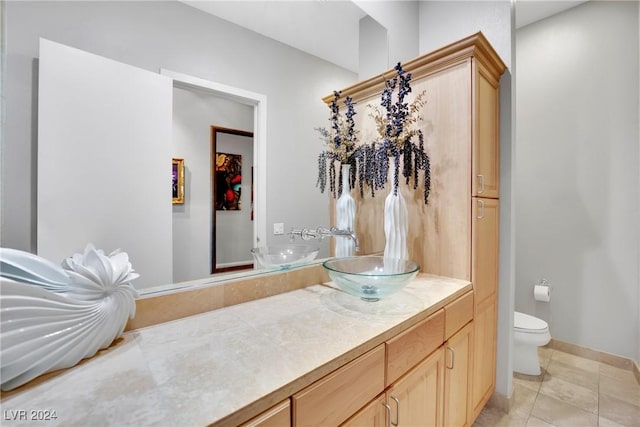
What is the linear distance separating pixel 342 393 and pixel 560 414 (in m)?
1.76

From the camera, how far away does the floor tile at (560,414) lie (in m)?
1.59

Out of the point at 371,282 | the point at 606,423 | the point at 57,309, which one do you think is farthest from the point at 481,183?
the point at 57,309

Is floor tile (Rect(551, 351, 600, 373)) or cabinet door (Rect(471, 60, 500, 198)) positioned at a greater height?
cabinet door (Rect(471, 60, 500, 198))

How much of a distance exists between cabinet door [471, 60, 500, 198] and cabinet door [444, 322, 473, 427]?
0.70 metres

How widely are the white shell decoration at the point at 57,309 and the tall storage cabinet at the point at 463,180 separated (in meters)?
1.03

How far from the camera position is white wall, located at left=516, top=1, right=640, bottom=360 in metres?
2.05

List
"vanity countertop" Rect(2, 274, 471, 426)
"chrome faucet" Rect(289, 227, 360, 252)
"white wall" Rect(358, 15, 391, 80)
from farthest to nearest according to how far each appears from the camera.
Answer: "white wall" Rect(358, 15, 391, 80), "chrome faucet" Rect(289, 227, 360, 252), "vanity countertop" Rect(2, 274, 471, 426)

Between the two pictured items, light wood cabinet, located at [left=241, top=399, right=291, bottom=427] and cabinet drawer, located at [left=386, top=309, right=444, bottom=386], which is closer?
light wood cabinet, located at [left=241, top=399, right=291, bottom=427]

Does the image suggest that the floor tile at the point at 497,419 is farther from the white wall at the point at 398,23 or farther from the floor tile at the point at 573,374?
the white wall at the point at 398,23

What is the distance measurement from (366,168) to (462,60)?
2.31 feet

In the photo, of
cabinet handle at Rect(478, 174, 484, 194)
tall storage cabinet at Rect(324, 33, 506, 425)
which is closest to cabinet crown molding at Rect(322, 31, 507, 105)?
tall storage cabinet at Rect(324, 33, 506, 425)

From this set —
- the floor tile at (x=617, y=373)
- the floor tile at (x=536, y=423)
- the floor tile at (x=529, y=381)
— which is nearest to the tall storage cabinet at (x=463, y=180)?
the floor tile at (x=536, y=423)

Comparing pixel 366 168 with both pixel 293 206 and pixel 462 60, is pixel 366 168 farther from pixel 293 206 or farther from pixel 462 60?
pixel 462 60

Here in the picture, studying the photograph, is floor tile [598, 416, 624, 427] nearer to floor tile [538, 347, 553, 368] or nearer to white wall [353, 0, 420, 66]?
floor tile [538, 347, 553, 368]
